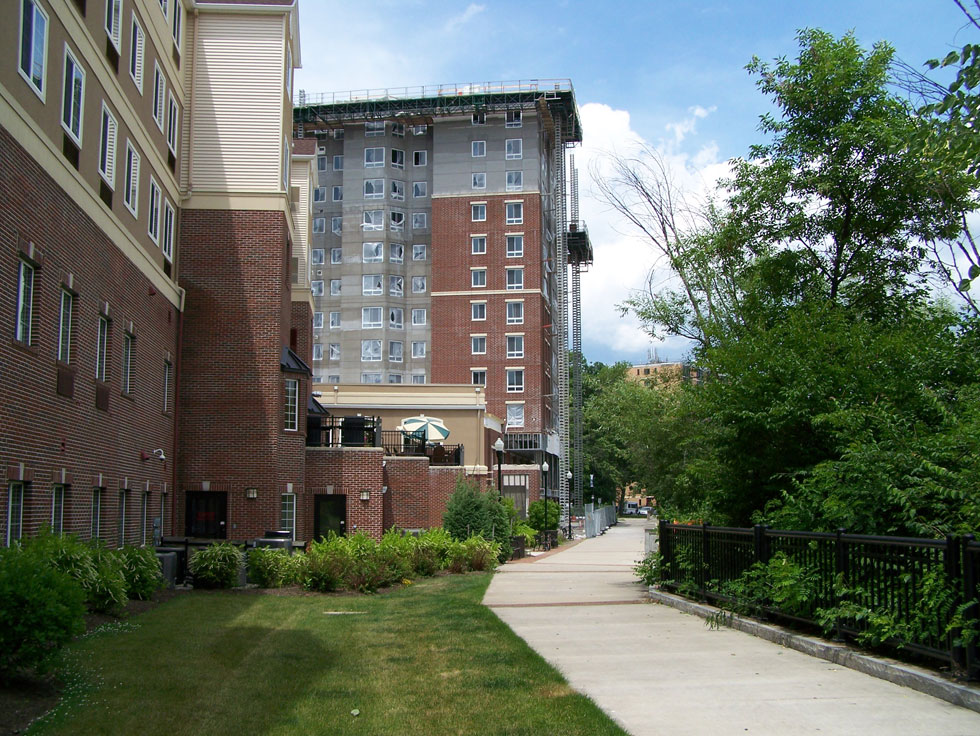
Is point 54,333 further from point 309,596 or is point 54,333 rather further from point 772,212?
point 772,212

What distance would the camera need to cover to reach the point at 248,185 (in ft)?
87.4

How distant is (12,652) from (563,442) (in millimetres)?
66163

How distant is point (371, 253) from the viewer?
70.3 m

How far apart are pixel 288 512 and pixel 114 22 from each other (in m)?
14.2

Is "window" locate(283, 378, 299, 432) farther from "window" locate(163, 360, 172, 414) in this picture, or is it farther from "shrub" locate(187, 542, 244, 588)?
"shrub" locate(187, 542, 244, 588)

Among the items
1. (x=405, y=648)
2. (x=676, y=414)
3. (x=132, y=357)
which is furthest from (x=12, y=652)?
(x=132, y=357)

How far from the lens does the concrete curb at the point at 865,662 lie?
7746 mm

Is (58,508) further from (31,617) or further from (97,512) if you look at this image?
(31,617)

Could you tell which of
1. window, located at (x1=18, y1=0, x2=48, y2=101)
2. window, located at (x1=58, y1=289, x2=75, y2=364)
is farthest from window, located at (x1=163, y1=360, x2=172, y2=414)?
window, located at (x1=18, y1=0, x2=48, y2=101)

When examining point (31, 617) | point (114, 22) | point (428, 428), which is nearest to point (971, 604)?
point (31, 617)

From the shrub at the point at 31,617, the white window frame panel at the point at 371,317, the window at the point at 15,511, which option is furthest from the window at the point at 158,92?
the white window frame panel at the point at 371,317

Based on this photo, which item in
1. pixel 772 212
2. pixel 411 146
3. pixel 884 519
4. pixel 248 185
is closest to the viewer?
pixel 884 519

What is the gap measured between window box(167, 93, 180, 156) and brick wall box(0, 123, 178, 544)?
4.52 meters

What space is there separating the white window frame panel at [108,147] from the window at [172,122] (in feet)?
18.5
